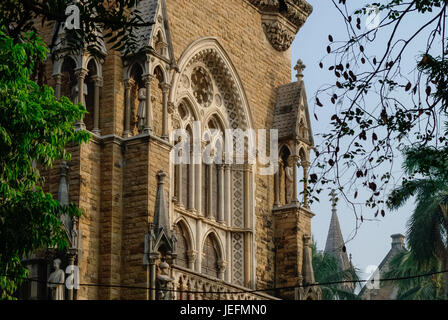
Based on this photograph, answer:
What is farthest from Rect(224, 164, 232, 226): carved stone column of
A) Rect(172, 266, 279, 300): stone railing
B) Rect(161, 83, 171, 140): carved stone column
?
Rect(161, 83, 171, 140): carved stone column

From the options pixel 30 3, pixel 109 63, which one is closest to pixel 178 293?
pixel 109 63

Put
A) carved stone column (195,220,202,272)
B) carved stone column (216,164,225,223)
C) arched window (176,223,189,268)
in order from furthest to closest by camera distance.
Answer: carved stone column (216,164,225,223)
carved stone column (195,220,202,272)
arched window (176,223,189,268)

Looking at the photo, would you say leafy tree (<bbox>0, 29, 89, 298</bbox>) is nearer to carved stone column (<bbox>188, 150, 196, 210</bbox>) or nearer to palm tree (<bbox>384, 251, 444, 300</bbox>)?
carved stone column (<bbox>188, 150, 196, 210</bbox>)

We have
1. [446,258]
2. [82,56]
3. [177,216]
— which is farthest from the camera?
[446,258]

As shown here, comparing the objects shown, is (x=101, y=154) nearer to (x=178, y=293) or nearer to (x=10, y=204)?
(x=178, y=293)

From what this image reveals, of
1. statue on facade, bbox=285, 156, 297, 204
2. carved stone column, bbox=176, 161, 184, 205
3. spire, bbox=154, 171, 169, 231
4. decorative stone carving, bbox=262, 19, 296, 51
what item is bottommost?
spire, bbox=154, 171, 169, 231

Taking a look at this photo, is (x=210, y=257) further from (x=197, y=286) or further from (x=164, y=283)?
(x=164, y=283)

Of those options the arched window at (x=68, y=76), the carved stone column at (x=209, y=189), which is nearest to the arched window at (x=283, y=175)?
the carved stone column at (x=209, y=189)

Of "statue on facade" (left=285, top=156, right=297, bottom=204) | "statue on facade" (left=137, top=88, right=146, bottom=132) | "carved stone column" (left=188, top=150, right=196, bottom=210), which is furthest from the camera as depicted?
"statue on facade" (left=285, top=156, right=297, bottom=204)

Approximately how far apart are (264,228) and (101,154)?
5.78m

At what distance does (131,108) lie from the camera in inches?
891

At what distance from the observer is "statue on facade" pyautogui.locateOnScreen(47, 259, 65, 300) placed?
65.9 feet

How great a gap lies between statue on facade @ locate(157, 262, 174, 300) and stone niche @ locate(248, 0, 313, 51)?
871 centimetres

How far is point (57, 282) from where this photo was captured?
20.1 meters
